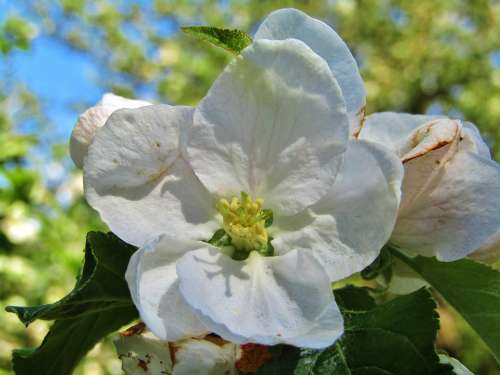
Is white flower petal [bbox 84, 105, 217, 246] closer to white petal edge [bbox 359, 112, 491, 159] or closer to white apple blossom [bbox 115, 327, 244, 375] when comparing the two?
white apple blossom [bbox 115, 327, 244, 375]

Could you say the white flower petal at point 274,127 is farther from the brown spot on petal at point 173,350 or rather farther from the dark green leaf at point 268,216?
the brown spot on petal at point 173,350

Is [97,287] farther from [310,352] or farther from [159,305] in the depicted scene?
[310,352]

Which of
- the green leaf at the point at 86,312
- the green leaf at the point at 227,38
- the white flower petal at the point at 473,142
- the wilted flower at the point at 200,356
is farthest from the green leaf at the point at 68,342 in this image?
the white flower petal at the point at 473,142

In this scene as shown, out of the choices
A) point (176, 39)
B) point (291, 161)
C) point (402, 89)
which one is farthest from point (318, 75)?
point (176, 39)

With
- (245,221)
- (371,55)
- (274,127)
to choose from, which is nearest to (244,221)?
(245,221)

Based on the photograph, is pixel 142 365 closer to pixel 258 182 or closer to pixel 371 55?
pixel 258 182
